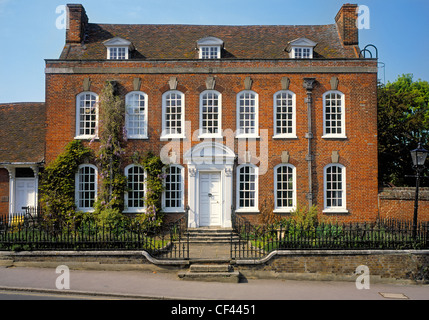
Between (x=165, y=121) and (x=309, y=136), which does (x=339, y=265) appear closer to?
(x=309, y=136)

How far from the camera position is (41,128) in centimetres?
2069

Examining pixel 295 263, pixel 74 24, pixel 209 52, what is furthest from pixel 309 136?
pixel 74 24

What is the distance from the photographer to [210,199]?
58.5ft

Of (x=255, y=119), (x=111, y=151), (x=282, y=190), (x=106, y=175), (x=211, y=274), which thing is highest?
(x=255, y=119)

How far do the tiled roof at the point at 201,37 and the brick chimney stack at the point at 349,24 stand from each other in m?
0.40

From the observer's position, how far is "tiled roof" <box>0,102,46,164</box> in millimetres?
19062

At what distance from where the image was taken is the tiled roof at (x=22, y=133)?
1906cm

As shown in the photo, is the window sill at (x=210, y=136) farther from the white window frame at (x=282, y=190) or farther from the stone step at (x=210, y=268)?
the stone step at (x=210, y=268)

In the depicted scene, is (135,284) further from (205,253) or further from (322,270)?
(322,270)

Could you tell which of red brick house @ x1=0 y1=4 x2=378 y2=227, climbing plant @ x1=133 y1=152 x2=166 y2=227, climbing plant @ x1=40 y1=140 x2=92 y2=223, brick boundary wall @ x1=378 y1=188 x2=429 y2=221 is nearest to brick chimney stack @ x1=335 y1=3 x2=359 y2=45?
red brick house @ x1=0 y1=4 x2=378 y2=227

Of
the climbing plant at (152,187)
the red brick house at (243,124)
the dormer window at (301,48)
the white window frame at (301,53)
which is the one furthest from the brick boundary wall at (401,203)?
the climbing plant at (152,187)

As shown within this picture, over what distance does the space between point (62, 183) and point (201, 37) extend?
10.3m

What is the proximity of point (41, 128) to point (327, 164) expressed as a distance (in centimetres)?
1470
